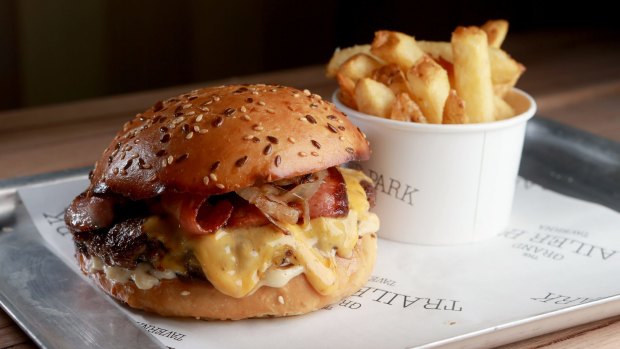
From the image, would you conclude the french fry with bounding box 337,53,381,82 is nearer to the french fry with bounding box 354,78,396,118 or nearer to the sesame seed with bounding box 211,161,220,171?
the french fry with bounding box 354,78,396,118

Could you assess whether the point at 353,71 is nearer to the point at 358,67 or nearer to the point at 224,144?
the point at 358,67

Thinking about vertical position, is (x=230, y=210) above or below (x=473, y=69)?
below

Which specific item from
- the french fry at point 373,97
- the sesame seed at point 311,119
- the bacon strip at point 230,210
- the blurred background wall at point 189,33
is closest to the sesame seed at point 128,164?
the bacon strip at point 230,210

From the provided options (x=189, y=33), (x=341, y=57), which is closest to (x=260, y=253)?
(x=341, y=57)

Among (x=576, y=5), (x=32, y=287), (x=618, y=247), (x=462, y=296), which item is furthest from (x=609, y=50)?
(x=32, y=287)

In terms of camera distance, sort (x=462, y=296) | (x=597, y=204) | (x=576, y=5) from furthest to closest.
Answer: (x=576, y=5) → (x=597, y=204) → (x=462, y=296)

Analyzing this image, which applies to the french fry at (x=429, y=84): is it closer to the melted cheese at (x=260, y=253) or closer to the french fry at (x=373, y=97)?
the french fry at (x=373, y=97)

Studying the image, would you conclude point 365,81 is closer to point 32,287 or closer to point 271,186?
point 271,186
